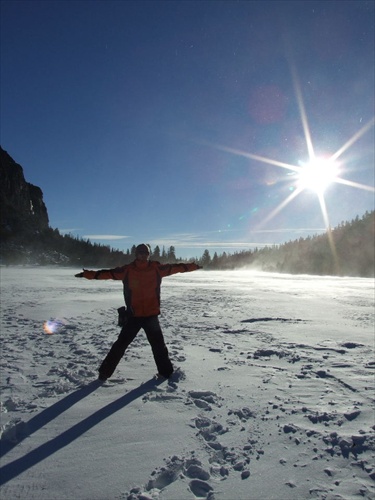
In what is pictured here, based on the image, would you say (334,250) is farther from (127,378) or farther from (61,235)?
(127,378)

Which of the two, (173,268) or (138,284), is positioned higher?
(173,268)

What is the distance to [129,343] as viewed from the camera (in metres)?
4.62

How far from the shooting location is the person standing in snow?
4.59 metres

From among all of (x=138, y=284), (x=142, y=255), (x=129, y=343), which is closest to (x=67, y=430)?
(x=129, y=343)

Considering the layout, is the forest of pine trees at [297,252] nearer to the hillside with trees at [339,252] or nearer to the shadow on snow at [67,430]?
the hillside with trees at [339,252]

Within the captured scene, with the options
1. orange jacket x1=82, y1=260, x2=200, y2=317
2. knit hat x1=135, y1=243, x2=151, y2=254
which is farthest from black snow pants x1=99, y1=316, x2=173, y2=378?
knit hat x1=135, y1=243, x2=151, y2=254

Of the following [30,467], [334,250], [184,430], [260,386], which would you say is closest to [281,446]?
[184,430]

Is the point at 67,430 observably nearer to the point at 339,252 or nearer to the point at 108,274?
the point at 108,274

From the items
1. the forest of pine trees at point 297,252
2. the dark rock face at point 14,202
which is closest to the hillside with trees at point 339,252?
the forest of pine trees at point 297,252

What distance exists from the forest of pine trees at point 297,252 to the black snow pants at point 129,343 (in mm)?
82830

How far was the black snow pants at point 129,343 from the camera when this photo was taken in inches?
180

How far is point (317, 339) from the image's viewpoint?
7.18 m

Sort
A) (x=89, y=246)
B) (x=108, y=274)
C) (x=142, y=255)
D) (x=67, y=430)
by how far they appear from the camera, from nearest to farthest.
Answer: (x=67, y=430), (x=108, y=274), (x=142, y=255), (x=89, y=246)

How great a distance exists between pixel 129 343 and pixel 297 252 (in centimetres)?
12244
